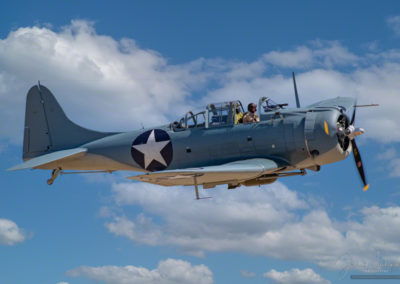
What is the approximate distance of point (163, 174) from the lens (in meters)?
13.1

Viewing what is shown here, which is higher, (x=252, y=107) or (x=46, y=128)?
(x=46, y=128)

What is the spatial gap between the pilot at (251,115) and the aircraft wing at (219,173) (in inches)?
53.0

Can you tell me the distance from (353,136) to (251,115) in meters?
3.16

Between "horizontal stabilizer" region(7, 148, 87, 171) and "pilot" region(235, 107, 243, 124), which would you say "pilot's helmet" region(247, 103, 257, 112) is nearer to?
"pilot" region(235, 107, 243, 124)

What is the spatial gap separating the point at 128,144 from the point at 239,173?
4764 millimetres

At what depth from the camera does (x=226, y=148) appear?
15.5 m

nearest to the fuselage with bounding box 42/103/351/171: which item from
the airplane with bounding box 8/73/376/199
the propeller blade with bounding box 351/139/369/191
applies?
the airplane with bounding box 8/73/376/199

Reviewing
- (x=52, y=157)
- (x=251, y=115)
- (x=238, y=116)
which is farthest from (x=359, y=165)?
(x=52, y=157)

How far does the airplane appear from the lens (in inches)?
579

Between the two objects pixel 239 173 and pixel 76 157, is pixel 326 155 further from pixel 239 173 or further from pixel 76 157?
pixel 76 157

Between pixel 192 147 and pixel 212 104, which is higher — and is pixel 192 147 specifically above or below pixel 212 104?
below

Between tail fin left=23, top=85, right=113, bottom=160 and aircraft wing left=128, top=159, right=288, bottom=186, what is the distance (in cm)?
605

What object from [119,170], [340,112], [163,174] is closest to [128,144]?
[119,170]

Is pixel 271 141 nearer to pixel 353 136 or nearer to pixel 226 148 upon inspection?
pixel 226 148
